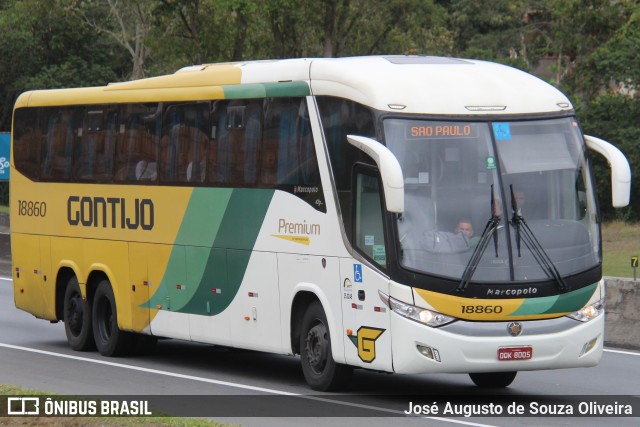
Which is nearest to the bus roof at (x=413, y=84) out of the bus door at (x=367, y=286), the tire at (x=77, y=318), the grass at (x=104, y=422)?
the bus door at (x=367, y=286)

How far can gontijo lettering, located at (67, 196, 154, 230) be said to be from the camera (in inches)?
691

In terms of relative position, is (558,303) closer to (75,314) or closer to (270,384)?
(270,384)

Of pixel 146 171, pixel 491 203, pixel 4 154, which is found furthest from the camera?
pixel 4 154

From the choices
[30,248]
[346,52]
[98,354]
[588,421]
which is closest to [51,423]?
[588,421]

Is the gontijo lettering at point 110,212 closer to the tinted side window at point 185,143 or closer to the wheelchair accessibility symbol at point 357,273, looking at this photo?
the tinted side window at point 185,143

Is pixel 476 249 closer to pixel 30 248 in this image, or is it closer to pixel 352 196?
pixel 352 196

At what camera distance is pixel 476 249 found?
12.7 metres

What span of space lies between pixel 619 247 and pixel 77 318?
53.6 feet

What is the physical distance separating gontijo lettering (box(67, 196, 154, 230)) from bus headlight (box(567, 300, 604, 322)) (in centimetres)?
633

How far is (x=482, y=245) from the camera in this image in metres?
12.8

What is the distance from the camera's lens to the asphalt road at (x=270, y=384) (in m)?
12.4

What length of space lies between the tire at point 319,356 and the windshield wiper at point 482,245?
6.27 feet

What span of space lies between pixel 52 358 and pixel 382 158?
277 inches

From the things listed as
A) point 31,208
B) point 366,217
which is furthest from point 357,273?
point 31,208
